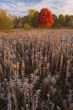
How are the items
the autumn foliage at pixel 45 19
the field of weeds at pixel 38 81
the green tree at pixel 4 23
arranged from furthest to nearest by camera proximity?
the autumn foliage at pixel 45 19 < the green tree at pixel 4 23 < the field of weeds at pixel 38 81

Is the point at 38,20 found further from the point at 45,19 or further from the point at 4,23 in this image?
the point at 4,23

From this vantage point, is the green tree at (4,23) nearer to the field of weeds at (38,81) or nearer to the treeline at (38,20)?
the treeline at (38,20)

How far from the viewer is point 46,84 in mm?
3104

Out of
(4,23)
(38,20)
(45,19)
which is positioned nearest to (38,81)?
(4,23)

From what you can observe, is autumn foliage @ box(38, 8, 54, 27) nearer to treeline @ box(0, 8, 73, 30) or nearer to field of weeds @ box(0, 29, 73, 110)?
treeline @ box(0, 8, 73, 30)

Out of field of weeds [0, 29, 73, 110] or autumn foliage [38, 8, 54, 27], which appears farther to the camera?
autumn foliage [38, 8, 54, 27]

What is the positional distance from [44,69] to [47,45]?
1050 millimetres

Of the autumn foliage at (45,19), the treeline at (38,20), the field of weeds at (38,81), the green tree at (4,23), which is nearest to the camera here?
the field of weeds at (38,81)

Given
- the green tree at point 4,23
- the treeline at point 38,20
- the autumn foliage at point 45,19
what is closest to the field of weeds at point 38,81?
the treeline at point 38,20

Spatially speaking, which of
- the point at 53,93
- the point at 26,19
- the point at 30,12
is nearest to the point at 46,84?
the point at 53,93

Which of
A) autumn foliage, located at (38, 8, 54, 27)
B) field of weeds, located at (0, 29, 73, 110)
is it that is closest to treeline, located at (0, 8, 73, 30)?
autumn foliage, located at (38, 8, 54, 27)

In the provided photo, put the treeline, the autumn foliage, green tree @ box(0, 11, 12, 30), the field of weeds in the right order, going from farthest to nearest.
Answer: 1. the autumn foliage
2. the treeline
3. green tree @ box(0, 11, 12, 30)
4. the field of weeds

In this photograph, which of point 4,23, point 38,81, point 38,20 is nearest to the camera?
point 38,81

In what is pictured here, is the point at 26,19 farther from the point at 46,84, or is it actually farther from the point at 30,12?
the point at 46,84
